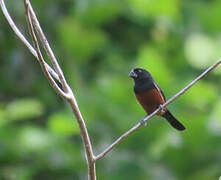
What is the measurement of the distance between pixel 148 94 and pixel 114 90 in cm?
72

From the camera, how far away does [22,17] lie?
6.55 meters

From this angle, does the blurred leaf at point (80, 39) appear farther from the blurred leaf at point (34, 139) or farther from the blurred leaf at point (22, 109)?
the blurred leaf at point (34, 139)

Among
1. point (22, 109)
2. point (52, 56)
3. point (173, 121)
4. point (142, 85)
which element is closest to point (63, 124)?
point (22, 109)

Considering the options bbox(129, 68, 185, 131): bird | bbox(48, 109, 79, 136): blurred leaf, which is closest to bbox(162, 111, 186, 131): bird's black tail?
bbox(129, 68, 185, 131): bird

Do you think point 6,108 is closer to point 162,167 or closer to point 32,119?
point 32,119

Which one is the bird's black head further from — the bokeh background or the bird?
the bokeh background

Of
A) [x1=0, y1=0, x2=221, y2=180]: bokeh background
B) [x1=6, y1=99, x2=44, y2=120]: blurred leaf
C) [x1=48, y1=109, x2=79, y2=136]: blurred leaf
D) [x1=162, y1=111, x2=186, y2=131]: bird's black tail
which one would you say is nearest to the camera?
[x1=162, y1=111, x2=186, y2=131]: bird's black tail

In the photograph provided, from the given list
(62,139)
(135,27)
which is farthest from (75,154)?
(135,27)

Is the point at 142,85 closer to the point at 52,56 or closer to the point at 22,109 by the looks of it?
the point at 22,109

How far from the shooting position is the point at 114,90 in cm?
491

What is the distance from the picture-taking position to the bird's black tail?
4197 mm

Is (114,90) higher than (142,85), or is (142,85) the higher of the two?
(142,85)

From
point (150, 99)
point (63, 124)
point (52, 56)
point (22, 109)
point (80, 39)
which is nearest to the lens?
point (52, 56)

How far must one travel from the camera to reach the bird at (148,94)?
165 inches
